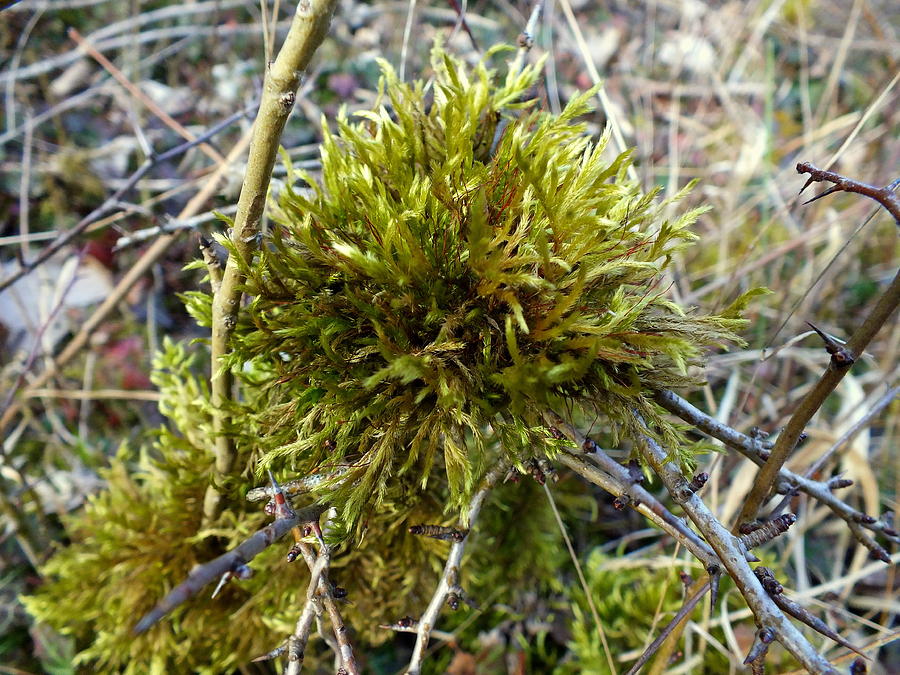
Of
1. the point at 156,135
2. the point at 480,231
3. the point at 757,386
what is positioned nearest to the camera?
the point at 480,231

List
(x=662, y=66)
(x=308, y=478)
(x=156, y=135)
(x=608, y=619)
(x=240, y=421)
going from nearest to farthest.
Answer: (x=308, y=478) < (x=240, y=421) < (x=608, y=619) < (x=156, y=135) < (x=662, y=66)

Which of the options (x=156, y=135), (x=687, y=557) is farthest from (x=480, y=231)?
(x=156, y=135)

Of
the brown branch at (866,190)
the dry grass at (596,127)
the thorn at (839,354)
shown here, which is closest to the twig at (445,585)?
the thorn at (839,354)

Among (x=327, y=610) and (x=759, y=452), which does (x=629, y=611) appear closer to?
(x=759, y=452)

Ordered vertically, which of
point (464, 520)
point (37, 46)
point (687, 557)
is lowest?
point (687, 557)

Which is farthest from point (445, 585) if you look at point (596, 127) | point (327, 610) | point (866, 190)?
point (596, 127)

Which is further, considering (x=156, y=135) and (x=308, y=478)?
(x=156, y=135)

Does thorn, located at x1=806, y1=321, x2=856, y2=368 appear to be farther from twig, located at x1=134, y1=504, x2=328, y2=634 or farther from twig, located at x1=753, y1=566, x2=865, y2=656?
twig, located at x1=134, y1=504, x2=328, y2=634

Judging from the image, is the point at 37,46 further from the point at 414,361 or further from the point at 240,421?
the point at 414,361
